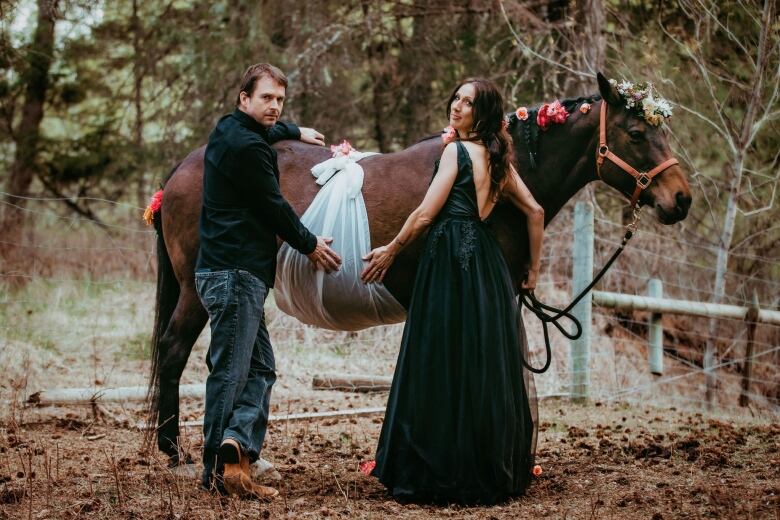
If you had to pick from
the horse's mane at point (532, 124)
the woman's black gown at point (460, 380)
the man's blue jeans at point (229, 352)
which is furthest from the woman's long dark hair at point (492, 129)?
the man's blue jeans at point (229, 352)

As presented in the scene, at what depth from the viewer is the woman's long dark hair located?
391 centimetres

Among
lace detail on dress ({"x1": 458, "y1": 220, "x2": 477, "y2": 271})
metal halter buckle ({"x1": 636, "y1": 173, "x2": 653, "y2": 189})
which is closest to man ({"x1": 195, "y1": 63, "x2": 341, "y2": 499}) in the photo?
lace detail on dress ({"x1": 458, "y1": 220, "x2": 477, "y2": 271})

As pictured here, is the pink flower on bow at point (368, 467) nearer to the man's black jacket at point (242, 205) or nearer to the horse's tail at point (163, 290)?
the man's black jacket at point (242, 205)

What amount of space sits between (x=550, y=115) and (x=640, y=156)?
→ 523 millimetres

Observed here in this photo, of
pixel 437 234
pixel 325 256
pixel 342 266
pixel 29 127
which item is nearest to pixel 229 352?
pixel 325 256

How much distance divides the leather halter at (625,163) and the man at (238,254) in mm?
1659

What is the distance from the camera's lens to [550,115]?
446 cm

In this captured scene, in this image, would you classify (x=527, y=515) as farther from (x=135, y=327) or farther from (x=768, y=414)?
(x=135, y=327)

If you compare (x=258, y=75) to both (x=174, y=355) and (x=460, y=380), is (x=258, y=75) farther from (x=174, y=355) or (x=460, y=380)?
(x=460, y=380)

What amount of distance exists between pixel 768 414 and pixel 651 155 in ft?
12.5

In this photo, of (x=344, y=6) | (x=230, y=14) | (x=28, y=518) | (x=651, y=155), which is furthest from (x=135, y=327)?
(x=651, y=155)

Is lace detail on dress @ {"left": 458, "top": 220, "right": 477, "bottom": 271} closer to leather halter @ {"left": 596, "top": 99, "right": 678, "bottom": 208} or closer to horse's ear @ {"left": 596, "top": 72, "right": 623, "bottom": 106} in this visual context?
leather halter @ {"left": 596, "top": 99, "right": 678, "bottom": 208}

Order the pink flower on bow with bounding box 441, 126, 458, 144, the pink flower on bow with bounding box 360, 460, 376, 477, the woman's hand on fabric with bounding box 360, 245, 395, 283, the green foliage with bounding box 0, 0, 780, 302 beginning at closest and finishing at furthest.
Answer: the woman's hand on fabric with bounding box 360, 245, 395, 283 → the pink flower on bow with bounding box 441, 126, 458, 144 → the pink flower on bow with bounding box 360, 460, 376, 477 → the green foliage with bounding box 0, 0, 780, 302

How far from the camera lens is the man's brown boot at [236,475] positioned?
3.70 m
